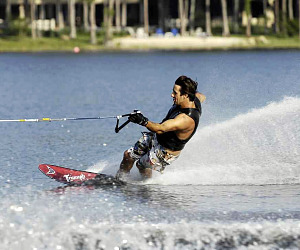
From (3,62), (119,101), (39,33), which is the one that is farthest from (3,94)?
(39,33)

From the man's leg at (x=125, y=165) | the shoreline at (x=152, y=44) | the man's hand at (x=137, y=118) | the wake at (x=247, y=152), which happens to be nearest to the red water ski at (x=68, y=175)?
the man's leg at (x=125, y=165)

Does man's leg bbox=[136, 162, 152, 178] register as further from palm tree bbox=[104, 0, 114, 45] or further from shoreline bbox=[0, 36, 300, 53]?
shoreline bbox=[0, 36, 300, 53]

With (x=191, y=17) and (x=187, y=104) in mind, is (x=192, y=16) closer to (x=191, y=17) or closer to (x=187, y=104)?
(x=191, y=17)

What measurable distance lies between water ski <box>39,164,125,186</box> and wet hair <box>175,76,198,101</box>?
181 cm

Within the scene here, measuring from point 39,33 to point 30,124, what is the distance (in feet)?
196

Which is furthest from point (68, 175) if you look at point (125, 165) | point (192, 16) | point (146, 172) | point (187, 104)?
point (192, 16)

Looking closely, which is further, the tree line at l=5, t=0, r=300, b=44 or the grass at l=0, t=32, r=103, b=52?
the tree line at l=5, t=0, r=300, b=44

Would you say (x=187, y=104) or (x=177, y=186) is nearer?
(x=187, y=104)

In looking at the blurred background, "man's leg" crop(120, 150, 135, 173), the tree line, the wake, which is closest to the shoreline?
the blurred background

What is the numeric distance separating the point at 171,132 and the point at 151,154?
1.49 feet

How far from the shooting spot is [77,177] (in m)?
12.9

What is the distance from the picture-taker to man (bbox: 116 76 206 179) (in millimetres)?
12023

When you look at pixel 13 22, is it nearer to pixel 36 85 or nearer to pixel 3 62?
pixel 3 62

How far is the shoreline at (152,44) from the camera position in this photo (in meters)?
74.3
